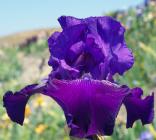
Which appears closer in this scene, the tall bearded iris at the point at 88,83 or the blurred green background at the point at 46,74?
the tall bearded iris at the point at 88,83

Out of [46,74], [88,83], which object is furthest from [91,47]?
[46,74]

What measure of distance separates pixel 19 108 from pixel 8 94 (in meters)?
0.04

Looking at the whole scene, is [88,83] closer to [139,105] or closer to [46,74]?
[139,105]

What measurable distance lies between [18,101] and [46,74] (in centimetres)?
592

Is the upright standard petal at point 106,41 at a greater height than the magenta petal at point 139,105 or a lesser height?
greater

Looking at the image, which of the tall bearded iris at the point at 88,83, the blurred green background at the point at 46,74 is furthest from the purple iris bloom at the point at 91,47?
the blurred green background at the point at 46,74

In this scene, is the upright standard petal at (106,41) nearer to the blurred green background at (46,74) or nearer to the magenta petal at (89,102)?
the magenta petal at (89,102)

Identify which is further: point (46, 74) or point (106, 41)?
point (46, 74)

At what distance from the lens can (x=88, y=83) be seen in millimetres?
1089

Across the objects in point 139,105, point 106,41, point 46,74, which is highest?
point 106,41

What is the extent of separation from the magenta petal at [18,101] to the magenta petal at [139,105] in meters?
0.20

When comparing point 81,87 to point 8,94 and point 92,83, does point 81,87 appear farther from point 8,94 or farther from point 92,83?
point 8,94

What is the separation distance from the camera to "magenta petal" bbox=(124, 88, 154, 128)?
1152 millimetres

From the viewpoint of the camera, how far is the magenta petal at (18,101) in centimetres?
112
